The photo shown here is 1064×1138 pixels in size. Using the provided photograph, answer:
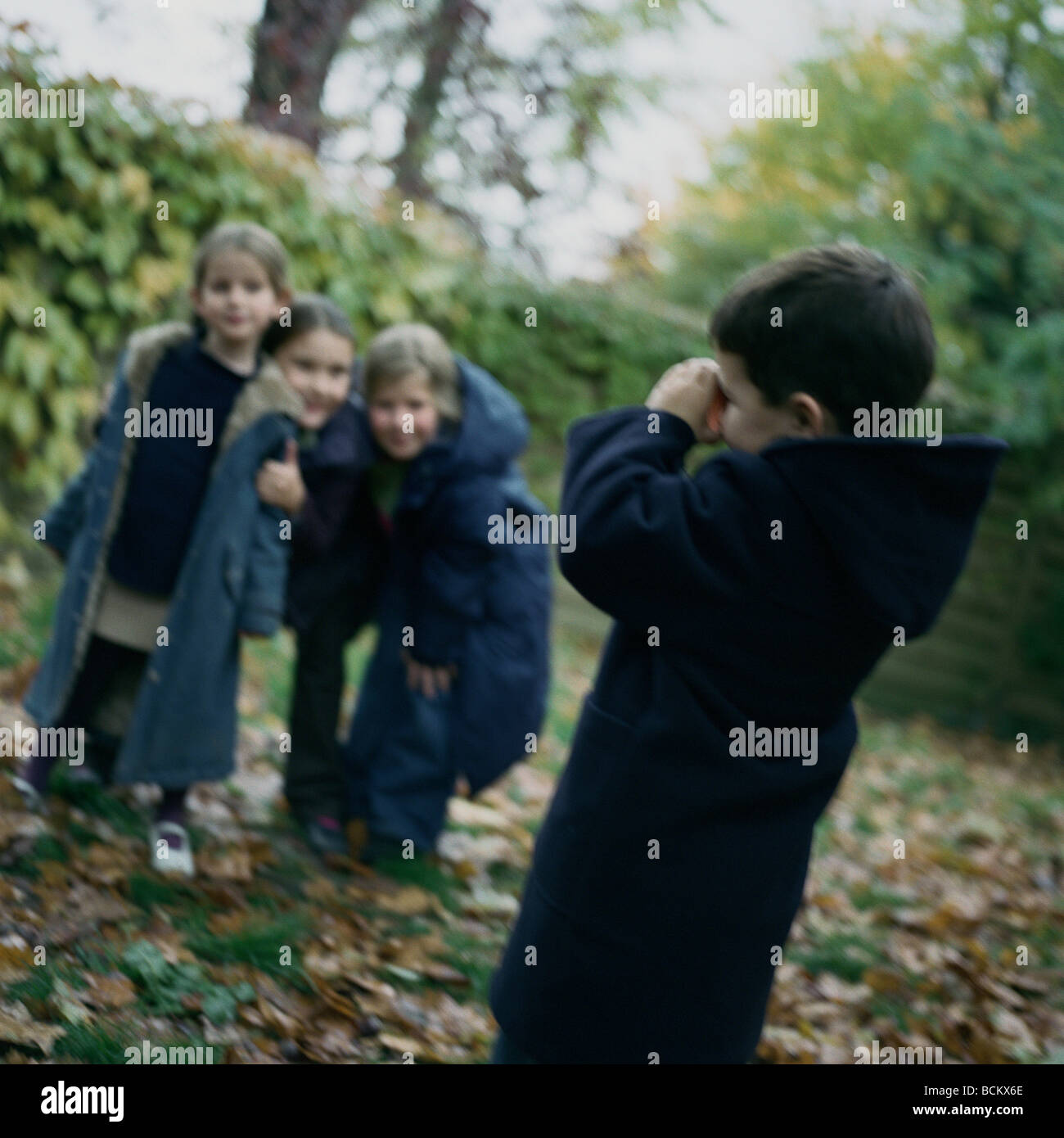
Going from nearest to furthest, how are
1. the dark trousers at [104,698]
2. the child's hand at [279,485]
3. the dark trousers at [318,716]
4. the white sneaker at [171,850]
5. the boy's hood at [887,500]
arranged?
the boy's hood at [887,500]
the white sneaker at [171,850]
the child's hand at [279,485]
the dark trousers at [104,698]
the dark trousers at [318,716]

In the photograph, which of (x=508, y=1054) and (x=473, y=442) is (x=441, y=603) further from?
(x=508, y=1054)

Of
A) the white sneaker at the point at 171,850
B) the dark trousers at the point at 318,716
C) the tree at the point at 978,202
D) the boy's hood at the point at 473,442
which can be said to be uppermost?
the tree at the point at 978,202

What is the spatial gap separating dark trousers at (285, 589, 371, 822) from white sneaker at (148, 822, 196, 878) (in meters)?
0.55

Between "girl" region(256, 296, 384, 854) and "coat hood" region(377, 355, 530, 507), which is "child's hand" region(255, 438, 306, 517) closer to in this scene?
"girl" region(256, 296, 384, 854)

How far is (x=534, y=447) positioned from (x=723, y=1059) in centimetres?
766

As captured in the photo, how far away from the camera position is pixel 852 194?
17328 mm

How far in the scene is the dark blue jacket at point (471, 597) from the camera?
12.2ft

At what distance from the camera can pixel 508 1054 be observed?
1.96 m

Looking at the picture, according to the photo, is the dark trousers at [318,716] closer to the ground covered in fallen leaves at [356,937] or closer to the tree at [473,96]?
the ground covered in fallen leaves at [356,937]

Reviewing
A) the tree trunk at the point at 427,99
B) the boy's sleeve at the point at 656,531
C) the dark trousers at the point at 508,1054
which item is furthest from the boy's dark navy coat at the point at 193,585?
the tree trunk at the point at 427,99

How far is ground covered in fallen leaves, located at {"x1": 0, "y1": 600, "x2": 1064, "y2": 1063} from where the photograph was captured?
2629 mm

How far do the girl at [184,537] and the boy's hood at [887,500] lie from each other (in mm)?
2093

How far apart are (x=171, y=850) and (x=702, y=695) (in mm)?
2151

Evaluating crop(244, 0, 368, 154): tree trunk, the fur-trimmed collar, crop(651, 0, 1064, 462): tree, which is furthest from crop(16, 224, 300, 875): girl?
crop(244, 0, 368, 154): tree trunk
